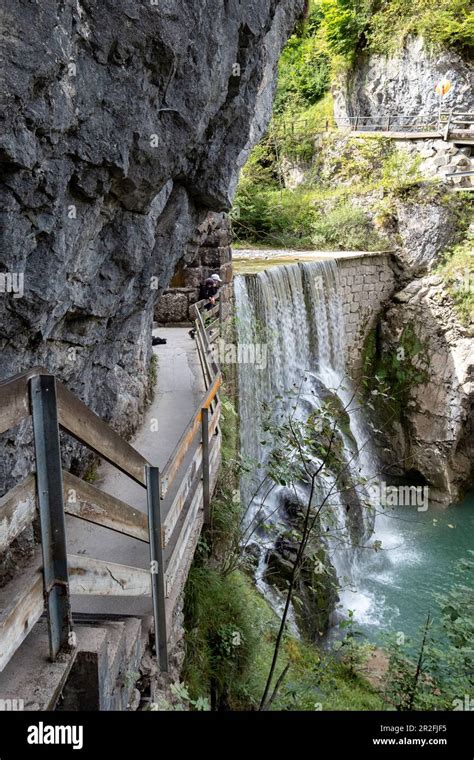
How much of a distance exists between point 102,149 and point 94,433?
1888mm

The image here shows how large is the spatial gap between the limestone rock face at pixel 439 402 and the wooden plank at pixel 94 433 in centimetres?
1255

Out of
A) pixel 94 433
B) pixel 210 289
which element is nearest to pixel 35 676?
pixel 94 433

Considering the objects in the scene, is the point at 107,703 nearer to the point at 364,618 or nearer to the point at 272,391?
the point at 364,618

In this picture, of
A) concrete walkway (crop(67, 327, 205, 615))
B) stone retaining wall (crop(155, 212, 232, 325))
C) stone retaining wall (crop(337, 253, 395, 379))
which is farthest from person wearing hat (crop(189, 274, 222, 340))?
stone retaining wall (crop(337, 253, 395, 379))

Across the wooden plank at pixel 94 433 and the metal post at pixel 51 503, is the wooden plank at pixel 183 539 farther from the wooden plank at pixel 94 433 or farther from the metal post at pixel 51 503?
the metal post at pixel 51 503

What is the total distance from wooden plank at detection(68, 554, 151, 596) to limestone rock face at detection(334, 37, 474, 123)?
18230mm

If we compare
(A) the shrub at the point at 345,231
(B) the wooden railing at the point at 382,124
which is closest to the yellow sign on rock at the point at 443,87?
(B) the wooden railing at the point at 382,124

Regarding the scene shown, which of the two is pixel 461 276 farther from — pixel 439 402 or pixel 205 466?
pixel 205 466

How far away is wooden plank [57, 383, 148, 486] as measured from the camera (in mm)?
2047

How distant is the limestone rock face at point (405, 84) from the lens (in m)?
17.0

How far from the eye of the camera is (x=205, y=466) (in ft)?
16.0

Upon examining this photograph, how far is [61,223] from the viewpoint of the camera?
322 cm

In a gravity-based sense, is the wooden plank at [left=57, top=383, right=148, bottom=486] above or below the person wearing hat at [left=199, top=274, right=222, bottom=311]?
below

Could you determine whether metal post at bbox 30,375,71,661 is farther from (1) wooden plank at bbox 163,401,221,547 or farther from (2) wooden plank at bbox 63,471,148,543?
(1) wooden plank at bbox 163,401,221,547
